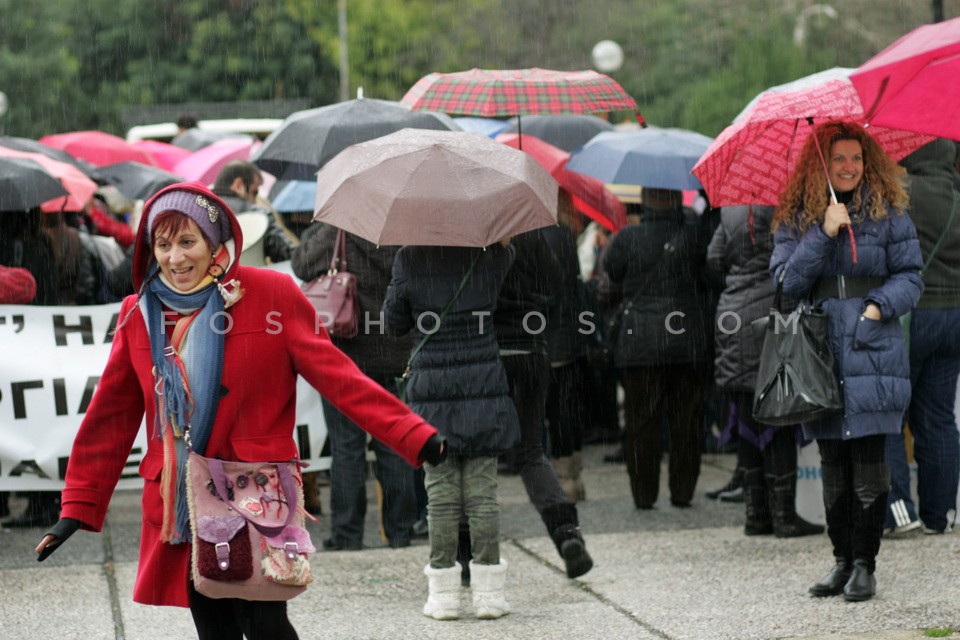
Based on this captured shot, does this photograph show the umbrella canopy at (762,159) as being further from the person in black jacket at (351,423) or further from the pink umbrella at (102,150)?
the pink umbrella at (102,150)

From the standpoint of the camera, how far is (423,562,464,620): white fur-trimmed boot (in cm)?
629

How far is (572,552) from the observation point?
6613 millimetres

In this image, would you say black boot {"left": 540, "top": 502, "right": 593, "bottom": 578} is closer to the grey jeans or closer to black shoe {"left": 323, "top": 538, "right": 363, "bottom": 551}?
the grey jeans

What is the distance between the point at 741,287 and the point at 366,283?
6.84ft

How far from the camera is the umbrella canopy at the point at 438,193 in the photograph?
6113 millimetres

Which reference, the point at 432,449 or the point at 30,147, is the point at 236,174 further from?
the point at 432,449

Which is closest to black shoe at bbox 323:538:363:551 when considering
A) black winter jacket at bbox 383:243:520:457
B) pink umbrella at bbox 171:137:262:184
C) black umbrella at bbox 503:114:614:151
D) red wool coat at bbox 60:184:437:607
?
black winter jacket at bbox 383:243:520:457

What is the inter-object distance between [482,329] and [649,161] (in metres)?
2.79

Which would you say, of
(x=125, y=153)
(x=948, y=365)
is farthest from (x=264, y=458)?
(x=125, y=153)

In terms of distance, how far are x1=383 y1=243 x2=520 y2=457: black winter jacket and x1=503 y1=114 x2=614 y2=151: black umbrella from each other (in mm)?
4806

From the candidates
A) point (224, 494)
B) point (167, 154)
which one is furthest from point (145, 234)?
point (167, 154)

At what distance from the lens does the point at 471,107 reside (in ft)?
26.1

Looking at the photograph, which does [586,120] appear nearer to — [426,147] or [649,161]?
[649,161]

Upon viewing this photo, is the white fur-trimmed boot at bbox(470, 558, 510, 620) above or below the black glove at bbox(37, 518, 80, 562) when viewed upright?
below
